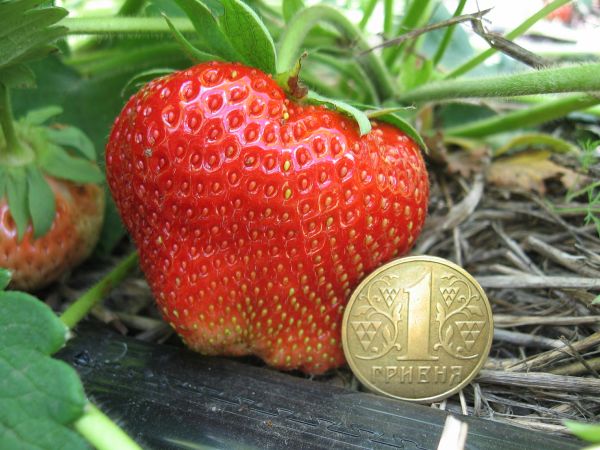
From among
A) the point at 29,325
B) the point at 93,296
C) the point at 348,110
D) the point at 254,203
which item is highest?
the point at 348,110

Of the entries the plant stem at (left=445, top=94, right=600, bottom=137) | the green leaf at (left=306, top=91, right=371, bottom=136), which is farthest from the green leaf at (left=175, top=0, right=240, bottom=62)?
the plant stem at (left=445, top=94, right=600, bottom=137)

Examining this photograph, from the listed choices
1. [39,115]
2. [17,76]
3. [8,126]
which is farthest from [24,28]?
[39,115]

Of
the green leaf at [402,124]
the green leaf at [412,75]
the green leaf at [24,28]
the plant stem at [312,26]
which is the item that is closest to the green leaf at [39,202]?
the green leaf at [24,28]

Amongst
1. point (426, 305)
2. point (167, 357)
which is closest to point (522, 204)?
point (426, 305)

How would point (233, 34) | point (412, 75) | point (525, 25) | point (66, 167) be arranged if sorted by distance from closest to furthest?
point (233, 34), point (525, 25), point (66, 167), point (412, 75)

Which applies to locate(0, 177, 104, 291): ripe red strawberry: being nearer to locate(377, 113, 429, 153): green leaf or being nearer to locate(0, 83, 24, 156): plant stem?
locate(0, 83, 24, 156): plant stem

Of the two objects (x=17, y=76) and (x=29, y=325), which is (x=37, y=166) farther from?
(x=29, y=325)

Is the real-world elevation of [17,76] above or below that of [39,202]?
above

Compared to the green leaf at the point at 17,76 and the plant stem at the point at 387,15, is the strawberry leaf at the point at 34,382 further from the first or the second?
the plant stem at the point at 387,15
